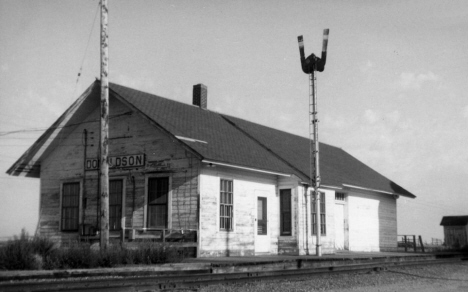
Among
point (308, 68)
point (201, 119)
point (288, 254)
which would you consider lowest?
point (288, 254)

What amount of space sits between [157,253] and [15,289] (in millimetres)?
7140

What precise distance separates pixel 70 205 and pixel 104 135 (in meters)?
7.41

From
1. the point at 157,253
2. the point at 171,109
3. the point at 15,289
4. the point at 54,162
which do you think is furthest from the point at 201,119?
the point at 15,289

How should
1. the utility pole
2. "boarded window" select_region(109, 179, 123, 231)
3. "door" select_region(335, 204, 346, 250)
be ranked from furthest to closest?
"door" select_region(335, 204, 346, 250) < "boarded window" select_region(109, 179, 123, 231) < the utility pole

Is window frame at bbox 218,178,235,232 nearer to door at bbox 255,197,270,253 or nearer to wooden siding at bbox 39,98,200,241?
wooden siding at bbox 39,98,200,241

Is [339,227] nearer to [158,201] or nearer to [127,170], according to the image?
[158,201]

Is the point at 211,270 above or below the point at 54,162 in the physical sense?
below

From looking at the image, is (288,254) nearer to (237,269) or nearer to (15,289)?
(237,269)

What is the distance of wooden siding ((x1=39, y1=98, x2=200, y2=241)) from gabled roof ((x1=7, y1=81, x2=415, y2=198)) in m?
0.60

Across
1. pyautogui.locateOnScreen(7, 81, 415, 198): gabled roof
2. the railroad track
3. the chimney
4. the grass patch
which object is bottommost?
the railroad track

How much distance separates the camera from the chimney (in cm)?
2758

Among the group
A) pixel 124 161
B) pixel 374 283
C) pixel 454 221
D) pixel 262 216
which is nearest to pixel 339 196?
pixel 262 216

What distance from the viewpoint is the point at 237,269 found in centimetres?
1510

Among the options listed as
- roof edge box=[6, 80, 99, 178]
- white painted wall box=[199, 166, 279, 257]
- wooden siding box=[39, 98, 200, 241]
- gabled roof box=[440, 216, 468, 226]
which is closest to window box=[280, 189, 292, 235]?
white painted wall box=[199, 166, 279, 257]
